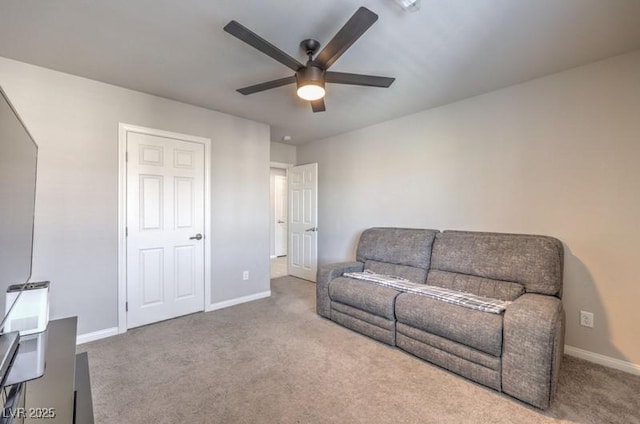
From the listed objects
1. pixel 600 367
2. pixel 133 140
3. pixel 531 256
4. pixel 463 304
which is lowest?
pixel 600 367

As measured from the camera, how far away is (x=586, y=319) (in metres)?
2.35

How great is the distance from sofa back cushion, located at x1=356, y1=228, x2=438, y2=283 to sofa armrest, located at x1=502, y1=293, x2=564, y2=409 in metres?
1.11

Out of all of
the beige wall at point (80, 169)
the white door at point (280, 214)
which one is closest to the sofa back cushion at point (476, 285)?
the beige wall at point (80, 169)

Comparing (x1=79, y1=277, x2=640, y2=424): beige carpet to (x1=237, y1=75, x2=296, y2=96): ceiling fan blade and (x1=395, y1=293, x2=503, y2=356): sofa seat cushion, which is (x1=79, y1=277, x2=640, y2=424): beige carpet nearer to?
(x1=395, y1=293, x2=503, y2=356): sofa seat cushion

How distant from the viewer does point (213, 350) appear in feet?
8.10

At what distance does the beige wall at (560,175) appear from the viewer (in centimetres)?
220

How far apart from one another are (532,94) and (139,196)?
154 inches

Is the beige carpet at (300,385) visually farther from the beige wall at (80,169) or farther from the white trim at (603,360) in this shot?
the beige wall at (80,169)

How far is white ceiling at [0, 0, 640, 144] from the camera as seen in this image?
5.63ft

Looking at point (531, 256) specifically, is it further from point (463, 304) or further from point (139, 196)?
point (139, 196)

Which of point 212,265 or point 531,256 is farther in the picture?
point 212,265

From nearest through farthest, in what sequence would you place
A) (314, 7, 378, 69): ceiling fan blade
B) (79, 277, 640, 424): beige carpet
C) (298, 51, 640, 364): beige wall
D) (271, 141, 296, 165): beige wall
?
(314, 7, 378, 69): ceiling fan blade, (79, 277, 640, 424): beige carpet, (298, 51, 640, 364): beige wall, (271, 141, 296, 165): beige wall

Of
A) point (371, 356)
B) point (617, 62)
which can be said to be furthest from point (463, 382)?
point (617, 62)

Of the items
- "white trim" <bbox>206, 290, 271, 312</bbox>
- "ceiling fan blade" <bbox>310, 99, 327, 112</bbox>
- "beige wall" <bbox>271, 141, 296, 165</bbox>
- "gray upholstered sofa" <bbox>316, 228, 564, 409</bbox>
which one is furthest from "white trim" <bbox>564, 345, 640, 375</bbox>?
"beige wall" <bbox>271, 141, 296, 165</bbox>
